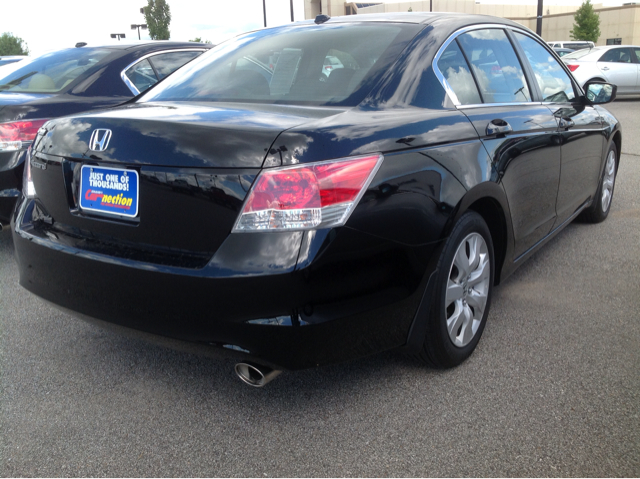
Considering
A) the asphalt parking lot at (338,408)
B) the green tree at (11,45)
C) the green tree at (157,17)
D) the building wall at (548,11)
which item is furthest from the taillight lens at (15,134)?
the green tree at (11,45)

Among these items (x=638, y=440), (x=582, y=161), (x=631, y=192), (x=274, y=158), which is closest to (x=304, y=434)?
(x=274, y=158)

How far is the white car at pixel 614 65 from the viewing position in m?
18.2

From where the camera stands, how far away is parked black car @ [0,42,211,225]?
439cm

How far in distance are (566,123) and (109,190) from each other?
294 cm

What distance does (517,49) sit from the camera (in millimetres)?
3785

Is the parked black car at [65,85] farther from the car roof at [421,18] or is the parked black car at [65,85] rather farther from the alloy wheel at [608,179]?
the alloy wheel at [608,179]

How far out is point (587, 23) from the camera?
2185 inches

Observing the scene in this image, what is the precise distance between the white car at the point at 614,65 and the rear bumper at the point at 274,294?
18147 millimetres

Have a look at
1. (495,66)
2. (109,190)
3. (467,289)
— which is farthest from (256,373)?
(495,66)

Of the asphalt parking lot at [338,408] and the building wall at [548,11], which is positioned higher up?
the building wall at [548,11]

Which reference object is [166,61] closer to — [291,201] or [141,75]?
[141,75]

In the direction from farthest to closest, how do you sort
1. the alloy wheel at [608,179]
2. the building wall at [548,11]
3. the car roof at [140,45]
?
the building wall at [548,11]
the car roof at [140,45]
the alloy wheel at [608,179]

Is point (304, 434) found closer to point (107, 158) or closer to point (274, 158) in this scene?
point (274, 158)

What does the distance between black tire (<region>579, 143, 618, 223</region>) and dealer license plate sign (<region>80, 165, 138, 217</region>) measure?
164 inches
